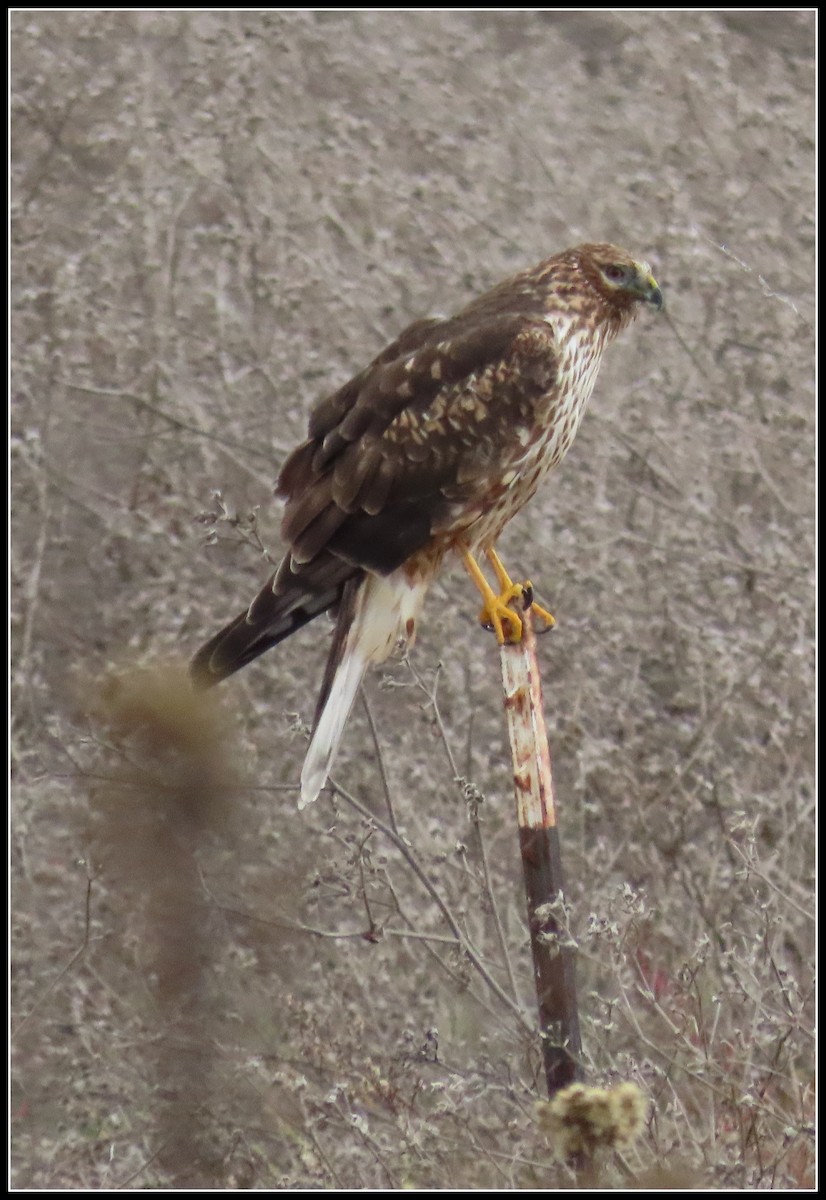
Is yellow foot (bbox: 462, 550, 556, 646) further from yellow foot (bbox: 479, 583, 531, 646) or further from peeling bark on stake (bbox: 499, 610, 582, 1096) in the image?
peeling bark on stake (bbox: 499, 610, 582, 1096)

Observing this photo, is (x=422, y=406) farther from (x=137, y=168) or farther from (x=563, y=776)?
(x=137, y=168)

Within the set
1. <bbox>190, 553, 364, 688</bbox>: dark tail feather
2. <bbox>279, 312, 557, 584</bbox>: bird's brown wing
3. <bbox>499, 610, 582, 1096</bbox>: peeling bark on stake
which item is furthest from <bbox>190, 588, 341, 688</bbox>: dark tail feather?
<bbox>499, 610, 582, 1096</bbox>: peeling bark on stake

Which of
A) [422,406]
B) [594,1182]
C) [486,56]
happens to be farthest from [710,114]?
[594,1182]

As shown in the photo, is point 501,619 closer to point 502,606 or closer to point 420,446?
point 502,606

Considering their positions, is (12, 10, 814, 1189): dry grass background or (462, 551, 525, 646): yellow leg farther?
(12, 10, 814, 1189): dry grass background

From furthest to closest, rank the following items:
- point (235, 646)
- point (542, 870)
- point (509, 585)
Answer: point (509, 585)
point (235, 646)
point (542, 870)

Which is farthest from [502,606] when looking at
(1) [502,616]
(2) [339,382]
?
(2) [339,382]

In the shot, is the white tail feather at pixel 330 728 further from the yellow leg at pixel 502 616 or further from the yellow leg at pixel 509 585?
the yellow leg at pixel 509 585

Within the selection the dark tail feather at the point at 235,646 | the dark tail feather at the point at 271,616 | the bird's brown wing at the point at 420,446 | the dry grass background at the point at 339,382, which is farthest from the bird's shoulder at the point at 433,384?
the dry grass background at the point at 339,382

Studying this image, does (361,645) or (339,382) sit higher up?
(361,645)
